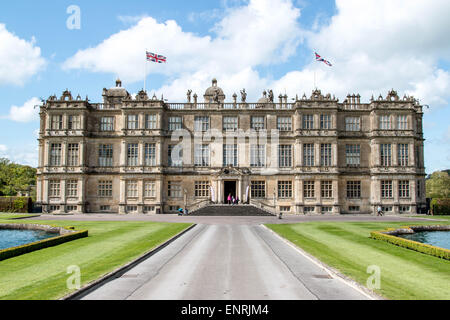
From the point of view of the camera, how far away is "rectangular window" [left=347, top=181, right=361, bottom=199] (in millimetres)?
57312

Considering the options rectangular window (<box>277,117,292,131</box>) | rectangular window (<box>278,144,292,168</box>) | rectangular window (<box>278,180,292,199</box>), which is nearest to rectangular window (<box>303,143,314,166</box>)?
rectangular window (<box>278,144,292,168</box>)

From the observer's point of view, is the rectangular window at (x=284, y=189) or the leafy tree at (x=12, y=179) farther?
the leafy tree at (x=12, y=179)

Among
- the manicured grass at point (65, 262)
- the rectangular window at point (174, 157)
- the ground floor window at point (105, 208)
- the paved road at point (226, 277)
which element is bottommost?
the manicured grass at point (65, 262)

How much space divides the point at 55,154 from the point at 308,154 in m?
41.1

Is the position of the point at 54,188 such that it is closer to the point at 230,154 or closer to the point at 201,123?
the point at 201,123

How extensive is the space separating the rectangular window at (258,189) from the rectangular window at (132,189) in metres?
18.8

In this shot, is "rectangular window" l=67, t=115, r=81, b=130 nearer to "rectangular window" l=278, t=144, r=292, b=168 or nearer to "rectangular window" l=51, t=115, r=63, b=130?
"rectangular window" l=51, t=115, r=63, b=130

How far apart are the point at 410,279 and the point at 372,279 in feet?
6.68

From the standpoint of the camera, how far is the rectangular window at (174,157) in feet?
190

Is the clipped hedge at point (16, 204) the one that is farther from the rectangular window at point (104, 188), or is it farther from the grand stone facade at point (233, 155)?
the rectangular window at point (104, 188)

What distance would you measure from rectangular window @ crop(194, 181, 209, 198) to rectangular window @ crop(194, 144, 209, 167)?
296 centimetres

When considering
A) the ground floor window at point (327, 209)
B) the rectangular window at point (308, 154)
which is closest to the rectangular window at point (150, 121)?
the rectangular window at point (308, 154)
